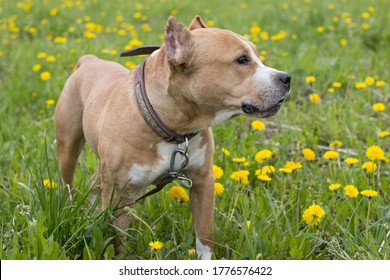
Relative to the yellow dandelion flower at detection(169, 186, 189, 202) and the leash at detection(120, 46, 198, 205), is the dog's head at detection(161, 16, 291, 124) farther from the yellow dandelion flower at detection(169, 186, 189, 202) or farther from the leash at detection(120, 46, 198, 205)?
the yellow dandelion flower at detection(169, 186, 189, 202)

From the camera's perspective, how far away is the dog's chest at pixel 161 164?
3.29 meters

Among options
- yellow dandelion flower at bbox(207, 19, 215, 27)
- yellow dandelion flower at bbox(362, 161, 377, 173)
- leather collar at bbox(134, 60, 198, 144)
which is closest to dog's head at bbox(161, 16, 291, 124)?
leather collar at bbox(134, 60, 198, 144)

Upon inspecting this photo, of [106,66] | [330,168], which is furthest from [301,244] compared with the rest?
[106,66]

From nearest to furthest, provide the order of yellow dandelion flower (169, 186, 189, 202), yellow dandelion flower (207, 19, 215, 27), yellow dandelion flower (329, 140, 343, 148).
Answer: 1. yellow dandelion flower (169, 186, 189, 202)
2. yellow dandelion flower (329, 140, 343, 148)
3. yellow dandelion flower (207, 19, 215, 27)

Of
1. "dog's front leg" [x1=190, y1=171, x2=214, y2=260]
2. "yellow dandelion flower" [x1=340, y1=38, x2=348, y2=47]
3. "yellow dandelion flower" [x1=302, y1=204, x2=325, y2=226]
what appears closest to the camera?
"yellow dandelion flower" [x1=302, y1=204, x2=325, y2=226]

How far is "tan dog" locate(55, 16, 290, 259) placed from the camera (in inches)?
124

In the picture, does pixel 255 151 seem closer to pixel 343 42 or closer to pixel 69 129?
pixel 69 129

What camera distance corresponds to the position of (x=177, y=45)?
3.13 metres

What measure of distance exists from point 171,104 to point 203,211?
2.17 feet

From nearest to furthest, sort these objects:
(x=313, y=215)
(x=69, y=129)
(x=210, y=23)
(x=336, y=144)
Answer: (x=313, y=215) → (x=69, y=129) → (x=336, y=144) → (x=210, y=23)

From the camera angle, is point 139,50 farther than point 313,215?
Yes

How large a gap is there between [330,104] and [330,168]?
1381 mm

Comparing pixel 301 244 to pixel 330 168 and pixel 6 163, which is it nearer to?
pixel 330 168

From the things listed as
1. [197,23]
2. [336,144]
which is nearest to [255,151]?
[336,144]
